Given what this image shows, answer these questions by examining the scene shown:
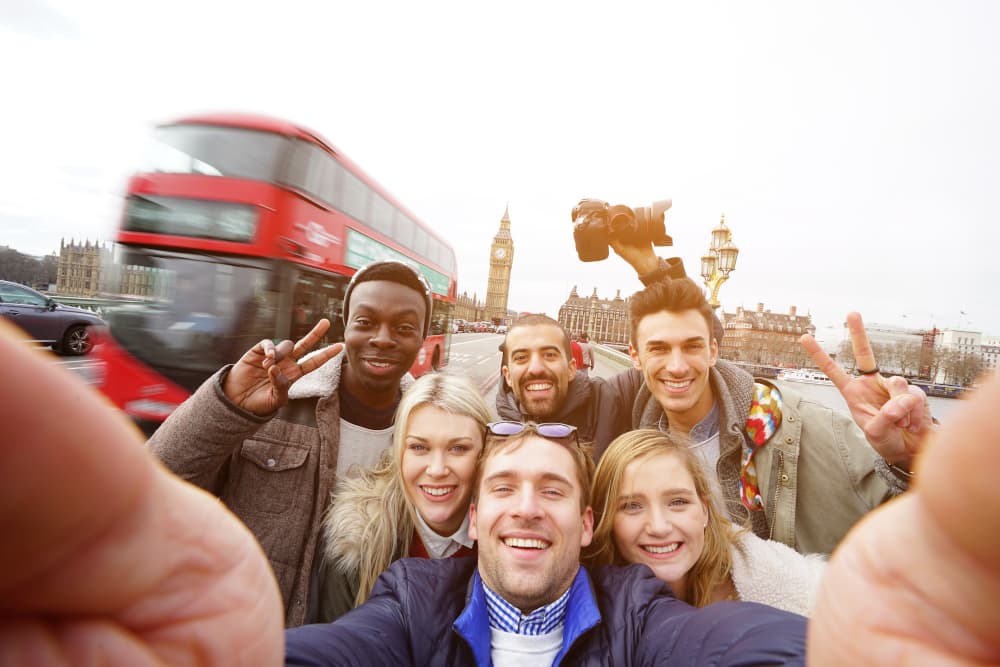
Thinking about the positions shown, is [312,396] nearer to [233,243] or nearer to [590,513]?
[590,513]

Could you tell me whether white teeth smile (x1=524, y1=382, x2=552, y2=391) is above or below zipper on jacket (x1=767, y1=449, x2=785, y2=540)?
above

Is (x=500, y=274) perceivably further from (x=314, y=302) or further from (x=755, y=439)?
(x=755, y=439)

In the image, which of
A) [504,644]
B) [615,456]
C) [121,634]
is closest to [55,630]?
[121,634]

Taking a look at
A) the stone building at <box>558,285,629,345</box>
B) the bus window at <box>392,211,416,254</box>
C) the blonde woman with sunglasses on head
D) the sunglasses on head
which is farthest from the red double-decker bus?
the stone building at <box>558,285,629,345</box>

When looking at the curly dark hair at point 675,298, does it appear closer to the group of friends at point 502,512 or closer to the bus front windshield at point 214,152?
the group of friends at point 502,512

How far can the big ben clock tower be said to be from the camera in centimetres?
6288

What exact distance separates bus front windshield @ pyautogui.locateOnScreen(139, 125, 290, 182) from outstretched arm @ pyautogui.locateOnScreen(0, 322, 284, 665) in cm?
457

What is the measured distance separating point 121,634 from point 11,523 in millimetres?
230

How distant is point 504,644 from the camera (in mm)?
1576

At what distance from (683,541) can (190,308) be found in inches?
176

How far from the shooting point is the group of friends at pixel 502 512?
521 mm

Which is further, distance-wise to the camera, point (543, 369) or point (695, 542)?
point (543, 369)

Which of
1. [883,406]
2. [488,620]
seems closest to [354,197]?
[488,620]

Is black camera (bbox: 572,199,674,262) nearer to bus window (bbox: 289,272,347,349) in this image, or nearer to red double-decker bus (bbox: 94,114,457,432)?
bus window (bbox: 289,272,347,349)
